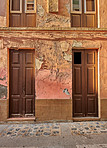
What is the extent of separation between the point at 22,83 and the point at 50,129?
2.21 metres

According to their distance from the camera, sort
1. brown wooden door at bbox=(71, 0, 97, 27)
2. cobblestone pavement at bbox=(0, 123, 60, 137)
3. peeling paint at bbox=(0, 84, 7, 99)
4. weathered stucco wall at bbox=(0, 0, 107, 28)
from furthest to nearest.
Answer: brown wooden door at bbox=(71, 0, 97, 27) → weathered stucco wall at bbox=(0, 0, 107, 28) → peeling paint at bbox=(0, 84, 7, 99) → cobblestone pavement at bbox=(0, 123, 60, 137)

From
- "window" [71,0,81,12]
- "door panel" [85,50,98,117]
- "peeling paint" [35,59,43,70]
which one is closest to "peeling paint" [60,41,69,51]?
"door panel" [85,50,98,117]

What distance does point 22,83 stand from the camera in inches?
171

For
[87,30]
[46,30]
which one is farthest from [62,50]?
[87,30]

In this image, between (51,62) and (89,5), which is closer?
(51,62)

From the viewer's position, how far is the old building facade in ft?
13.6

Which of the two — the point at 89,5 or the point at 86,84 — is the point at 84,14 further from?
the point at 86,84

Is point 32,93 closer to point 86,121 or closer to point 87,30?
point 86,121

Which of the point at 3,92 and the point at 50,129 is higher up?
the point at 3,92

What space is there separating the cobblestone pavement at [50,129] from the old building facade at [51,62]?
31 cm

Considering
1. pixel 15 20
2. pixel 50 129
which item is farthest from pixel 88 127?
pixel 15 20

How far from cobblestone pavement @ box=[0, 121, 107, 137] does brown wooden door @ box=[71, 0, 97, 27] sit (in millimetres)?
4355

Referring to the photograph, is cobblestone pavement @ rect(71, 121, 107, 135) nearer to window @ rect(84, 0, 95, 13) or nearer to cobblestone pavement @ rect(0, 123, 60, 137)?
cobblestone pavement @ rect(0, 123, 60, 137)

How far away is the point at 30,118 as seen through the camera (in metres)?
4.14
